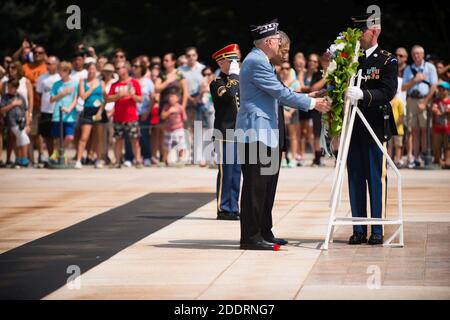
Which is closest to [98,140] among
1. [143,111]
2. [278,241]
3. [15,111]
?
[143,111]

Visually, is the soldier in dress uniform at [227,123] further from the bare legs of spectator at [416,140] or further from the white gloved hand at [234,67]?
the bare legs of spectator at [416,140]

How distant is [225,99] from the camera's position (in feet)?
48.4

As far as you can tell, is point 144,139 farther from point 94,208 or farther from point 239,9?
point 239,9

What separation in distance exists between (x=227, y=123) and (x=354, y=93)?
3.09 meters

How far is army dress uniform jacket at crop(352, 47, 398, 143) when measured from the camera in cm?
1212

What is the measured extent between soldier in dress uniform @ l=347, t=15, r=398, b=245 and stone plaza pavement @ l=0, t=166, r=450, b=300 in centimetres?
44

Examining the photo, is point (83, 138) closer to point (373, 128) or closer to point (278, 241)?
point (278, 241)

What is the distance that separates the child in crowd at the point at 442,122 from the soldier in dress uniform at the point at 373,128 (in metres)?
10.0

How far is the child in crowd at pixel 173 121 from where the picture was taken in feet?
76.0

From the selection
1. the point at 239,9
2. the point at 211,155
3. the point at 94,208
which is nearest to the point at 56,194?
the point at 94,208

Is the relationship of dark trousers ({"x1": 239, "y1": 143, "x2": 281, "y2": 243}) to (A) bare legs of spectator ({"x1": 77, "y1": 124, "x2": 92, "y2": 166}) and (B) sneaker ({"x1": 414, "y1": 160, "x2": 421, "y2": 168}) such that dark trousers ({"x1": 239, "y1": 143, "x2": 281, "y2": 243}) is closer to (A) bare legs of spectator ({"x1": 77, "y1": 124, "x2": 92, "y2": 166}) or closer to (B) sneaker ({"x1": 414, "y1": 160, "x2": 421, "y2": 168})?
(B) sneaker ({"x1": 414, "y1": 160, "x2": 421, "y2": 168})

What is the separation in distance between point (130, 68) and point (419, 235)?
13.3 m

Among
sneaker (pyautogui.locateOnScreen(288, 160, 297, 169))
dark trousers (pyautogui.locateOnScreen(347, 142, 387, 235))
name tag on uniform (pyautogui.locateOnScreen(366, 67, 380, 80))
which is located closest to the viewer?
name tag on uniform (pyautogui.locateOnScreen(366, 67, 380, 80))

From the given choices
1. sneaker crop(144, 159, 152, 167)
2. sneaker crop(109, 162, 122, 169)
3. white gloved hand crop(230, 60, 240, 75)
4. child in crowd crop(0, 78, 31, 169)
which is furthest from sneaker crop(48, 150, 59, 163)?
white gloved hand crop(230, 60, 240, 75)
